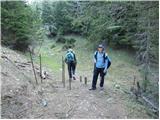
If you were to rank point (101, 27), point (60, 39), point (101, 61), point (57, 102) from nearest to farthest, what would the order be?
point (57, 102) → point (101, 61) → point (101, 27) → point (60, 39)

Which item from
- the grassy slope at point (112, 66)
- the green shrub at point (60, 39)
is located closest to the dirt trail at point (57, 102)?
the grassy slope at point (112, 66)

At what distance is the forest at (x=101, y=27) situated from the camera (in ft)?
32.7

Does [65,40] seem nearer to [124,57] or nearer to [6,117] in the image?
[124,57]

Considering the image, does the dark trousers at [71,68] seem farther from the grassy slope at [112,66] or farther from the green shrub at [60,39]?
the green shrub at [60,39]

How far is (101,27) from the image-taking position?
16.1 meters

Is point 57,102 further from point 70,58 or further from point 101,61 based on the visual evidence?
point 70,58

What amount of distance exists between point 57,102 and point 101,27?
339 inches

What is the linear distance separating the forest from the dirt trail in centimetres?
165

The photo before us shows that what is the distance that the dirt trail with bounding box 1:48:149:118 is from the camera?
741cm

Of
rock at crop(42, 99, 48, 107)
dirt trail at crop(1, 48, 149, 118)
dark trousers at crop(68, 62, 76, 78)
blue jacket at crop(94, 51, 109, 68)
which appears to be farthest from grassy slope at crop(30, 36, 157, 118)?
rock at crop(42, 99, 48, 107)

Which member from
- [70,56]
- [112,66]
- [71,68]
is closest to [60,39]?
[112,66]

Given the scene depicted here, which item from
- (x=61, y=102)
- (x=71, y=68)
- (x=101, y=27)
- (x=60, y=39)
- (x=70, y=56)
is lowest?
(x=61, y=102)

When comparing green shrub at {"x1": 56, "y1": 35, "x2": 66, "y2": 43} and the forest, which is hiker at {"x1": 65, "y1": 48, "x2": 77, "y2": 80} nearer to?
the forest

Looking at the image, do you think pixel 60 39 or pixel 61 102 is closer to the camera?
pixel 61 102
